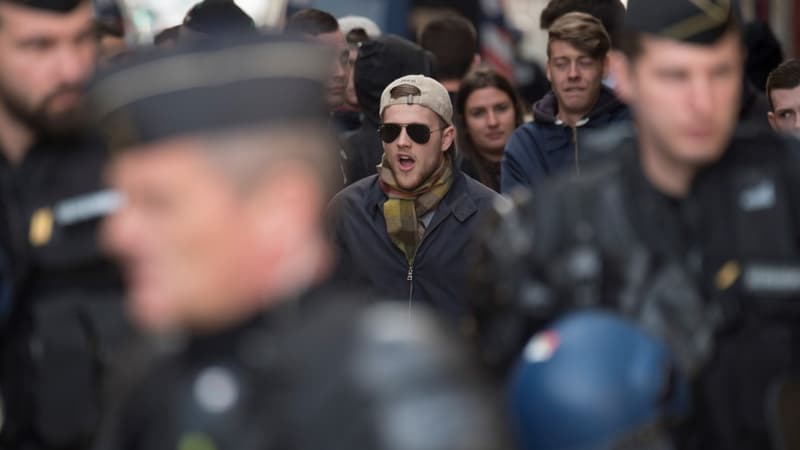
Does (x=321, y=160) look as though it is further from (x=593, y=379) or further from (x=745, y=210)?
(x=745, y=210)

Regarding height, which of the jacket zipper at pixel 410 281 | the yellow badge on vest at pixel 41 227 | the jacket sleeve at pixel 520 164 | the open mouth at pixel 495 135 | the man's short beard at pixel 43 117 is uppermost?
the man's short beard at pixel 43 117

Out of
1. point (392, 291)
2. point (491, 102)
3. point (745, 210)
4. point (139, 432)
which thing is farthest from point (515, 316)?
point (491, 102)

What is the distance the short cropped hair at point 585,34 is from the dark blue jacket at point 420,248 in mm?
1004

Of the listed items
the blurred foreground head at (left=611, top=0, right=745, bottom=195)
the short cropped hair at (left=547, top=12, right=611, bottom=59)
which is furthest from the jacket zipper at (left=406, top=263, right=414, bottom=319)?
the blurred foreground head at (left=611, top=0, right=745, bottom=195)

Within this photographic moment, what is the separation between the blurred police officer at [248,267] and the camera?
3.01 m

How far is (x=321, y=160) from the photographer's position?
314 cm

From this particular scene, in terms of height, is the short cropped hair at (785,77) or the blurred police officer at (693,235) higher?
the blurred police officer at (693,235)

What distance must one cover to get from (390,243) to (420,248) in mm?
145

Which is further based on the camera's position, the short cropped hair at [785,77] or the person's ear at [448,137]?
the short cropped hair at [785,77]

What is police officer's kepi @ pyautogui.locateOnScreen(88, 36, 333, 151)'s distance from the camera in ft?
10.3

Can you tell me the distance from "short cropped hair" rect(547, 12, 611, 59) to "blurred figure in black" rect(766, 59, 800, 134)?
924mm

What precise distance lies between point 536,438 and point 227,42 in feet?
4.83

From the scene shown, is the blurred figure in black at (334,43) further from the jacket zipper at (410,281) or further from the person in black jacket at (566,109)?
the jacket zipper at (410,281)

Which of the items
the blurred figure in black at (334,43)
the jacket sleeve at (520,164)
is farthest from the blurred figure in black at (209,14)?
the jacket sleeve at (520,164)
